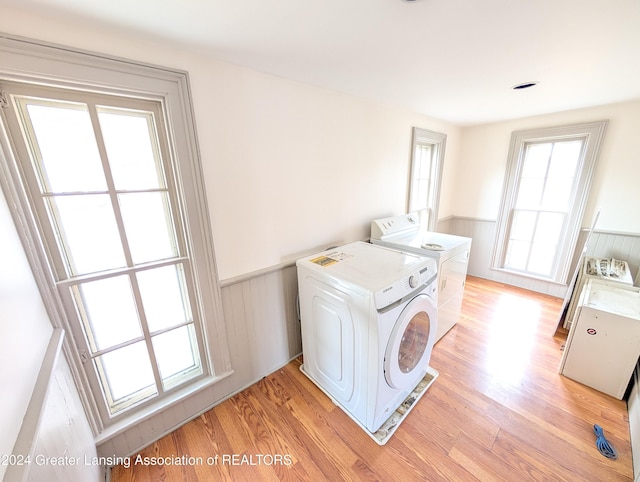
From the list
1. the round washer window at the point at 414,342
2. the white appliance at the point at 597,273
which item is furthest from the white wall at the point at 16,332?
the white appliance at the point at 597,273

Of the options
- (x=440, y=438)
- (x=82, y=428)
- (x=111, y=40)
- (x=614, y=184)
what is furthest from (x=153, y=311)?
(x=614, y=184)

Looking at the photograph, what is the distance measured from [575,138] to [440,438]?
3303mm

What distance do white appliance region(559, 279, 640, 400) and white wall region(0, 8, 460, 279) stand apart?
1745 mm

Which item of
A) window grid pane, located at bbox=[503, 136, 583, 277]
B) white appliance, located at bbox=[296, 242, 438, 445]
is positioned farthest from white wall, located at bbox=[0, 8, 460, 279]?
window grid pane, located at bbox=[503, 136, 583, 277]

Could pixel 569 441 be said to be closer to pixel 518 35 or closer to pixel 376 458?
pixel 376 458

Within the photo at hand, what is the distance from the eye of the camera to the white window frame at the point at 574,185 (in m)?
2.45

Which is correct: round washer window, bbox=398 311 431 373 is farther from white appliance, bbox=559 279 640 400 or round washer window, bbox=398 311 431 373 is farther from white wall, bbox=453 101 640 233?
white wall, bbox=453 101 640 233

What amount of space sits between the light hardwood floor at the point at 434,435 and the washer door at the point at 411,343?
0.26m

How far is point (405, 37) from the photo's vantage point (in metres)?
1.10

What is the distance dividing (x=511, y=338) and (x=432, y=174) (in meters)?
2.04

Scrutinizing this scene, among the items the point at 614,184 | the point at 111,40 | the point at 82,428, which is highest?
the point at 111,40

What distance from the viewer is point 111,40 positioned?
1.02 metres

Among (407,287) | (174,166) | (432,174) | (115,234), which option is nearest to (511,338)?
(407,287)

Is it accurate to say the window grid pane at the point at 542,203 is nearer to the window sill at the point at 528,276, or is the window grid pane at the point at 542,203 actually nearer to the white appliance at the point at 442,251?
the window sill at the point at 528,276
